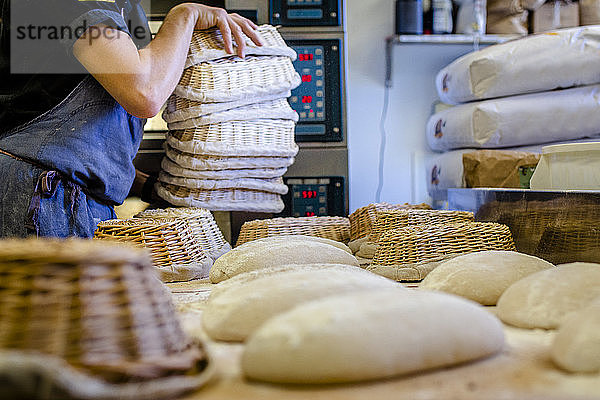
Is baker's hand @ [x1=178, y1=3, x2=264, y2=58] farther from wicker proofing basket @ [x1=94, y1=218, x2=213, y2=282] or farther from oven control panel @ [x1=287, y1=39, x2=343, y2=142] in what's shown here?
wicker proofing basket @ [x1=94, y1=218, x2=213, y2=282]

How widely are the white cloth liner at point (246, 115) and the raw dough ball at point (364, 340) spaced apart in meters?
1.28

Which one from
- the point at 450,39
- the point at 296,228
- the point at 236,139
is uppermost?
the point at 450,39

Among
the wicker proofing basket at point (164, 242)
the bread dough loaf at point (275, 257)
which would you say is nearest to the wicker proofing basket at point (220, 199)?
the wicker proofing basket at point (164, 242)

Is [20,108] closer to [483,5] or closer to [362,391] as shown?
[362,391]

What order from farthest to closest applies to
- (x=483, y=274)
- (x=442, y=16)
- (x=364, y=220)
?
1. (x=442, y=16)
2. (x=364, y=220)
3. (x=483, y=274)

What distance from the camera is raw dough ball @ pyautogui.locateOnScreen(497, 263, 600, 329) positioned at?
73cm

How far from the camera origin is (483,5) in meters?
2.77

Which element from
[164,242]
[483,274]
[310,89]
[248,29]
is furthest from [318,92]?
[483,274]

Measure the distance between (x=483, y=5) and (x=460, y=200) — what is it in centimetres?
136

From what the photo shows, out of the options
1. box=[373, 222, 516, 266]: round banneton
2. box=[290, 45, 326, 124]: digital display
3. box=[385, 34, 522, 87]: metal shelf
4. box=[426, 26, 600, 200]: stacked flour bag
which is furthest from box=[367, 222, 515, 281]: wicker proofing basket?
box=[385, 34, 522, 87]: metal shelf

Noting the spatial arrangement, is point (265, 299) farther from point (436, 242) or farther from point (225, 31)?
point (225, 31)

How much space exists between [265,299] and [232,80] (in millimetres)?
1209

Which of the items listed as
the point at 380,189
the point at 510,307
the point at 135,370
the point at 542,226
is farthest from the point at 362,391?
the point at 380,189

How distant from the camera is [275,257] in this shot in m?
1.13
